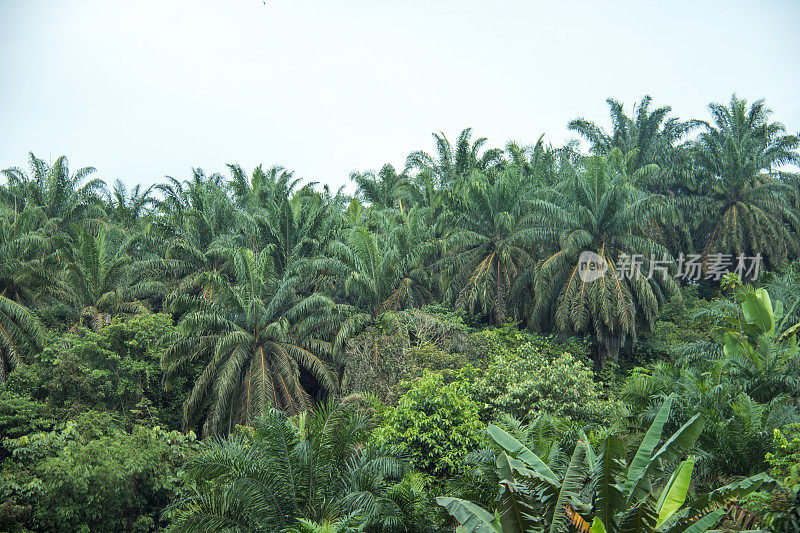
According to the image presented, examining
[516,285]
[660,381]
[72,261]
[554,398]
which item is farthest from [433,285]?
[72,261]

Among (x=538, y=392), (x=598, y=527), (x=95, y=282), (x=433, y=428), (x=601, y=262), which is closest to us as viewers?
(x=598, y=527)

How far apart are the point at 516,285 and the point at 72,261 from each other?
1672 centimetres

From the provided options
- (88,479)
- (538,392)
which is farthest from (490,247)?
(88,479)

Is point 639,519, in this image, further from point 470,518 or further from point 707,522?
point 470,518

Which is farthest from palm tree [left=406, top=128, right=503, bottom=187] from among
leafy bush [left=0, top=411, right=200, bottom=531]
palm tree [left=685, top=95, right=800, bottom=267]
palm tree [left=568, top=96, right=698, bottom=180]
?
leafy bush [left=0, top=411, right=200, bottom=531]

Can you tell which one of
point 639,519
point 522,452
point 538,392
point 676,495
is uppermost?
point 522,452

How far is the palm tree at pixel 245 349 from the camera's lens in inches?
693

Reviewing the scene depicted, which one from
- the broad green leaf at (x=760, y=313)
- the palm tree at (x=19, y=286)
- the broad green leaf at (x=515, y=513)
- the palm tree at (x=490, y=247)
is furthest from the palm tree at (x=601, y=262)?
the palm tree at (x=19, y=286)

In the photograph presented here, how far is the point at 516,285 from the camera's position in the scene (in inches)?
886

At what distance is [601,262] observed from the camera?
67.3 feet

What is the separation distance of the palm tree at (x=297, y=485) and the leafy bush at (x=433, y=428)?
39.0 inches

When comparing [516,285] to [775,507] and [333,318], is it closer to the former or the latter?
[333,318]

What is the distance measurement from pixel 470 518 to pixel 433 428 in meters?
5.16

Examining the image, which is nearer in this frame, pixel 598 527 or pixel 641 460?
pixel 598 527
